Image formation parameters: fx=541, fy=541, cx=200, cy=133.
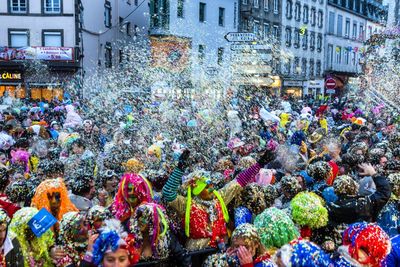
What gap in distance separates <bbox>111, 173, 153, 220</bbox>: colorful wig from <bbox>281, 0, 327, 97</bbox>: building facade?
4149 cm

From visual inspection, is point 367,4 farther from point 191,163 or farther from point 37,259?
point 37,259

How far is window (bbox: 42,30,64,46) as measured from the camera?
105 feet

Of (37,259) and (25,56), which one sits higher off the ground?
(25,56)

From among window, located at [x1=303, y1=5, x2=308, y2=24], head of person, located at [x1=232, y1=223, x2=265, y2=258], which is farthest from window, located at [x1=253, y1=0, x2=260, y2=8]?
head of person, located at [x1=232, y1=223, x2=265, y2=258]

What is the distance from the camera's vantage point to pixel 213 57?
39.2m

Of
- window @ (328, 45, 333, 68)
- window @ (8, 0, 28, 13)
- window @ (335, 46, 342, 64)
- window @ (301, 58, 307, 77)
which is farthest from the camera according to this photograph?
window @ (335, 46, 342, 64)

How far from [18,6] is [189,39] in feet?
37.6

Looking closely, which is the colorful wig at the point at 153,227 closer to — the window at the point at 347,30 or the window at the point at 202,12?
the window at the point at 202,12

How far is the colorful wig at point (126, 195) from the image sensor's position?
15.7 ft

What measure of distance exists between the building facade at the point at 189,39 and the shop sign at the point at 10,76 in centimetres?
877

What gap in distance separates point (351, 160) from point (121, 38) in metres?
30.8

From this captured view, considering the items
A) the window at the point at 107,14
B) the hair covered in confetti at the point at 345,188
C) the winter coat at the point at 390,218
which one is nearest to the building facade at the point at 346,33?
the window at the point at 107,14

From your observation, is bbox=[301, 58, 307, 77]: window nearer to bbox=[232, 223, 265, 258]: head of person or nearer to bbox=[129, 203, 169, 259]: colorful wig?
bbox=[129, 203, 169, 259]: colorful wig

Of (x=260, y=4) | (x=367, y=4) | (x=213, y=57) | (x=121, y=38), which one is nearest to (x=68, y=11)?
(x=121, y=38)
